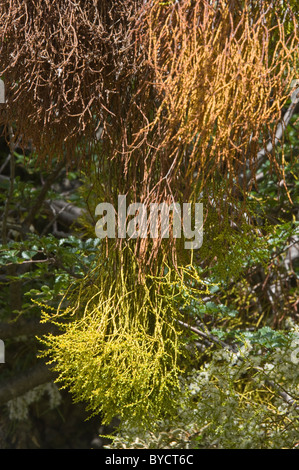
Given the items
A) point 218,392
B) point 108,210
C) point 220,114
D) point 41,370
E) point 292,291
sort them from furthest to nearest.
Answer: point 292,291, point 41,370, point 218,392, point 108,210, point 220,114

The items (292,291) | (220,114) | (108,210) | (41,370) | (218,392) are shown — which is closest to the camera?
(220,114)

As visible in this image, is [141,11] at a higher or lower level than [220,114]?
higher

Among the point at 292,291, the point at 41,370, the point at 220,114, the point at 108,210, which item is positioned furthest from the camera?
the point at 292,291

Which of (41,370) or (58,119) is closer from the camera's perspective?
(58,119)

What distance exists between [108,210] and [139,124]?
0.12m

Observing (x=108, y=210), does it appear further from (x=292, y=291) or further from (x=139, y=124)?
(x=292, y=291)

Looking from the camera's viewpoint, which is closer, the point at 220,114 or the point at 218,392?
the point at 220,114

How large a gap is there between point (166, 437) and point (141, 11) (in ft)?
2.22

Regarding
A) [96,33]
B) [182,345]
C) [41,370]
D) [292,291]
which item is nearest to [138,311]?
[182,345]

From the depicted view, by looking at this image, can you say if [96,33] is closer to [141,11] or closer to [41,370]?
[141,11]

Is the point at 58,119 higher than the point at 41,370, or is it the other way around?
the point at 58,119

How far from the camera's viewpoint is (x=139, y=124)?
0.74 metres

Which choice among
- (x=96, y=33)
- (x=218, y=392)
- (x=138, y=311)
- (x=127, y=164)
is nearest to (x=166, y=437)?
(x=218, y=392)
